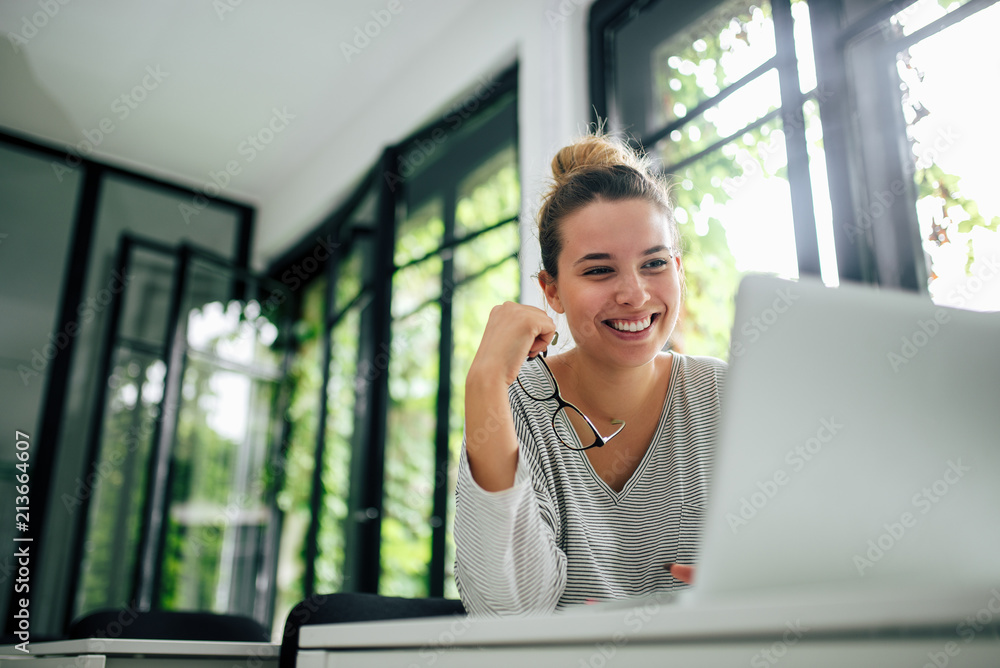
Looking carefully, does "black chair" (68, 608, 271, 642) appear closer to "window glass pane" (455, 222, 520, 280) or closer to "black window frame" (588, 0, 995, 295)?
"black window frame" (588, 0, 995, 295)

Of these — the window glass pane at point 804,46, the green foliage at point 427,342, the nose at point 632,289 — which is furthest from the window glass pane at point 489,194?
the nose at point 632,289

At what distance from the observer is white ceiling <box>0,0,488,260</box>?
10.9ft

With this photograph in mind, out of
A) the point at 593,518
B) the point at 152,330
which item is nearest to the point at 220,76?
the point at 152,330

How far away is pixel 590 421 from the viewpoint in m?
1.17

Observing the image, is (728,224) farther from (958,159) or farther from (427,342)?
(427,342)

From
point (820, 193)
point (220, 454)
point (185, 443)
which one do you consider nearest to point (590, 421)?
point (820, 193)

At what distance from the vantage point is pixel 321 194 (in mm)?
4340

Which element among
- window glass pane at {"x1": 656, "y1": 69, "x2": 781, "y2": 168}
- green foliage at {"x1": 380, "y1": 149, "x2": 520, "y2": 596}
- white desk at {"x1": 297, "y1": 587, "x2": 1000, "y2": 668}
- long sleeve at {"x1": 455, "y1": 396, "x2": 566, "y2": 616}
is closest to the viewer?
white desk at {"x1": 297, "y1": 587, "x2": 1000, "y2": 668}

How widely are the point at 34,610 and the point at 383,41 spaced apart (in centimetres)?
329

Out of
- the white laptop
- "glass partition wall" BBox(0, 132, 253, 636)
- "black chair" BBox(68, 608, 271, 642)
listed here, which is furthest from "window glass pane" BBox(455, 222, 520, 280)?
the white laptop

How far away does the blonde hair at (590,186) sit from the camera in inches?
53.0

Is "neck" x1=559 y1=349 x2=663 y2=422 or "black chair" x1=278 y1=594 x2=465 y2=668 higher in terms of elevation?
"neck" x1=559 y1=349 x2=663 y2=422

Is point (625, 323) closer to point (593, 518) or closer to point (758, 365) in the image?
point (593, 518)

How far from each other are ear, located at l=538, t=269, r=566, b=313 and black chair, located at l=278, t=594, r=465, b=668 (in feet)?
1.93
